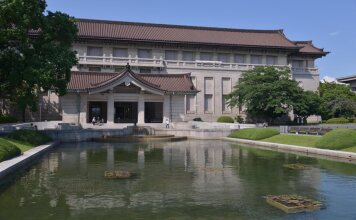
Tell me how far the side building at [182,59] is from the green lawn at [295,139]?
688 inches

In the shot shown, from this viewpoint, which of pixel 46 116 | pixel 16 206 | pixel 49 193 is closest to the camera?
pixel 16 206

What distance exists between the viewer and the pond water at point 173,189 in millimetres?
10047

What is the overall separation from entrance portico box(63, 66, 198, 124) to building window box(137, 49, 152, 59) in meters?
10.9

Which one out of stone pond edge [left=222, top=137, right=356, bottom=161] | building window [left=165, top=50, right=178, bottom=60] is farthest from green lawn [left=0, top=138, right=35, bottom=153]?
building window [left=165, top=50, right=178, bottom=60]

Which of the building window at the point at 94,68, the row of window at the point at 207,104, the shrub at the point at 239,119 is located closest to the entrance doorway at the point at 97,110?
the building window at the point at 94,68

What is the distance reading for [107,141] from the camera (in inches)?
1387

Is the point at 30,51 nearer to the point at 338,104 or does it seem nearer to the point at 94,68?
the point at 94,68

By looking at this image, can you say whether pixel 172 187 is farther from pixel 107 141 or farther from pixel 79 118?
pixel 79 118

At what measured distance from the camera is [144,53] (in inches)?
2314

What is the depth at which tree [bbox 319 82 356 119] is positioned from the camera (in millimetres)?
53188

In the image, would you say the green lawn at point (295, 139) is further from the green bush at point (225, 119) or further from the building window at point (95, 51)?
the building window at point (95, 51)

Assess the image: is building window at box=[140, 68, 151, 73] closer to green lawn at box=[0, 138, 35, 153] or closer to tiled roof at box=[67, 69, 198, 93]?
tiled roof at box=[67, 69, 198, 93]

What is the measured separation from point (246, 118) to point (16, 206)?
51.2 metres

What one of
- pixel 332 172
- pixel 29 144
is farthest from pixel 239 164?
pixel 29 144
